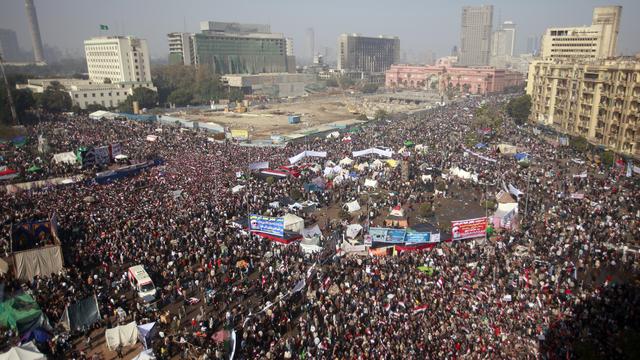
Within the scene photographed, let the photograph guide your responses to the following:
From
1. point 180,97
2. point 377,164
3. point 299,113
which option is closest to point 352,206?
point 377,164

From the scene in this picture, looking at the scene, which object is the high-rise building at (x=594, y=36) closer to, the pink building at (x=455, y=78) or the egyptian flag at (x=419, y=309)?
the pink building at (x=455, y=78)

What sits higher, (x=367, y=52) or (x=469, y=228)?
(x=367, y=52)

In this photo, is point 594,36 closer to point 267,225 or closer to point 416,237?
point 416,237

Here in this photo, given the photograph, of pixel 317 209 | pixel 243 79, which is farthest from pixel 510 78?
pixel 317 209

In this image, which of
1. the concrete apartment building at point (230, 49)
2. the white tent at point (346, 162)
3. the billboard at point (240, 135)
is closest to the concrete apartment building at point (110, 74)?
the concrete apartment building at point (230, 49)

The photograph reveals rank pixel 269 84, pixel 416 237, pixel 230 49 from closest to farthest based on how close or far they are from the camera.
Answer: pixel 416 237
pixel 269 84
pixel 230 49

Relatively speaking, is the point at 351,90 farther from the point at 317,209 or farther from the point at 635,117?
the point at 317,209

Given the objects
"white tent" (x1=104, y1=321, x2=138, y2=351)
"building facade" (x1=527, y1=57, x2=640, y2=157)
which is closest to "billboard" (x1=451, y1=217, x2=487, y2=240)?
"white tent" (x1=104, y1=321, x2=138, y2=351)
